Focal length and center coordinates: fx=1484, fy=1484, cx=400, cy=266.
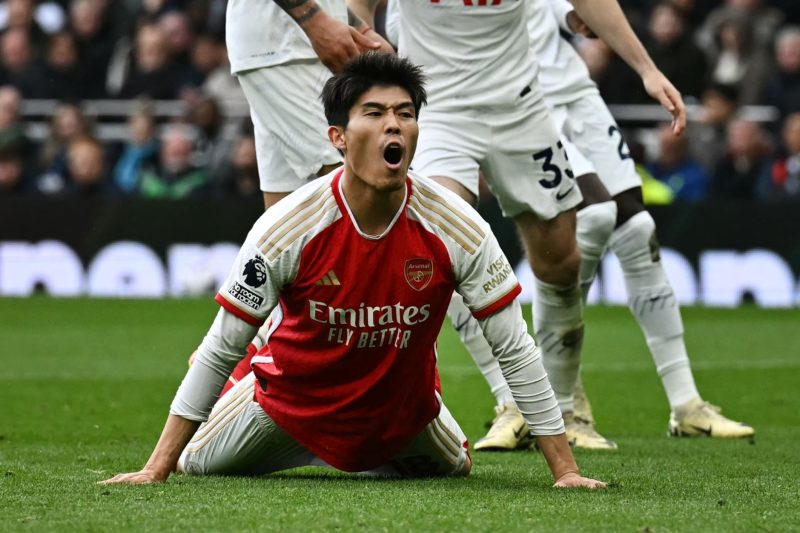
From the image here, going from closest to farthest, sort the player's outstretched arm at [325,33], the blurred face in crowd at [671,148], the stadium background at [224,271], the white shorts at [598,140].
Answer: the stadium background at [224,271]
the player's outstretched arm at [325,33]
the white shorts at [598,140]
the blurred face in crowd at [671,148]

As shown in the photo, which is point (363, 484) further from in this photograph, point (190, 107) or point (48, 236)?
point (190, 107)

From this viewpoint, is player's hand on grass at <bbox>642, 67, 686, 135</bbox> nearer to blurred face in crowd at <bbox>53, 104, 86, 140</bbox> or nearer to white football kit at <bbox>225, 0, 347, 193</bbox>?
white football kit at <bbox>225, 0, 347, 193</bbox>

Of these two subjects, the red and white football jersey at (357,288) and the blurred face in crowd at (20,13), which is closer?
the red and white football jersey at (357,288)

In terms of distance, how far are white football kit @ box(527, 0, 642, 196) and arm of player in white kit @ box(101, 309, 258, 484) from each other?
9.43 ft

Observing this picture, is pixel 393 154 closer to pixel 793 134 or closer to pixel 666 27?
pixel 793 134

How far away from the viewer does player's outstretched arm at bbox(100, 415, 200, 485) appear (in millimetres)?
4410

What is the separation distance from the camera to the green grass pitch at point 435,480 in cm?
385

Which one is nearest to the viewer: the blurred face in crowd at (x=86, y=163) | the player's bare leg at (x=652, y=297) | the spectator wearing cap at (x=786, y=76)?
the player's bare leg at (x=652, y=297)

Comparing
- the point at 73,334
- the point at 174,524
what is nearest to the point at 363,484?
the point at 174,524

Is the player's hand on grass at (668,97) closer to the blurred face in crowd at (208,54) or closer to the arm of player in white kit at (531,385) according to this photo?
the arm of player in white kit at (531,385)

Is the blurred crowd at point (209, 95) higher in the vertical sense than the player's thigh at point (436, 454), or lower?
lower

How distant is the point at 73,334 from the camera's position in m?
11.3

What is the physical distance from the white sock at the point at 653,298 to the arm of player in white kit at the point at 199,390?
2.83 metres

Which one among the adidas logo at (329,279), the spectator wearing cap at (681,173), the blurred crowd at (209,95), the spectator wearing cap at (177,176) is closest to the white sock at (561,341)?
the adidas logo at (329,279)
